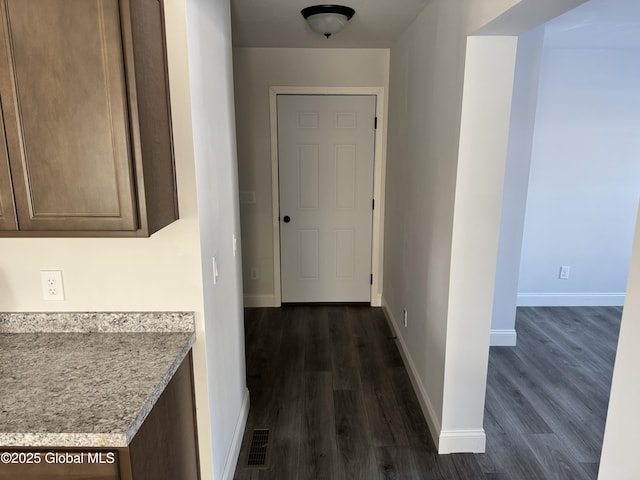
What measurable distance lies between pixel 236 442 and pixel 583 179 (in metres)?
3.79

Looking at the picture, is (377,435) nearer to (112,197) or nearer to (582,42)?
(112,197)

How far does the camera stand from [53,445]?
42.0 inches

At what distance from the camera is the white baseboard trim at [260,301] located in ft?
13.9

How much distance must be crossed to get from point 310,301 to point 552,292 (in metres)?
2.44

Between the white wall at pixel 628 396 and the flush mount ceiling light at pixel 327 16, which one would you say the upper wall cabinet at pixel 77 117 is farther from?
the flush mount ceiling light at pixel 327 16

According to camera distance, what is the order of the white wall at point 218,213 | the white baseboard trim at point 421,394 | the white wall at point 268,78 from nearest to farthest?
1. the white wall at point 218,213
2. the white baseboard trim at point 421,394
3. the white wall at point 268,78

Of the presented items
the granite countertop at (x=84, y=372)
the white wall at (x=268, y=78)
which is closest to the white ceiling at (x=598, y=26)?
the white wall at (x=268, y=78)

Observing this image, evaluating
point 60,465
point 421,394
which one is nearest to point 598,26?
point 421,394

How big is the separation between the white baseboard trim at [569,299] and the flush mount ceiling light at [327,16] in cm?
311

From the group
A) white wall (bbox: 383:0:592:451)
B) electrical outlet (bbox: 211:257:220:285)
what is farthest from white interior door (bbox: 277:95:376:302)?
electrical outlet (bbox: 211:257:220:285)

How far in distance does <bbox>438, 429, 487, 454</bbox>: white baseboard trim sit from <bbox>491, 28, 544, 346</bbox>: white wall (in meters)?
1.33

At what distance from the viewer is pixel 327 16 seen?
2.63 meters

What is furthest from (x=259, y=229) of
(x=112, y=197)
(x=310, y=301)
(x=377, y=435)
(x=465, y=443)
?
(x=112, y=197)

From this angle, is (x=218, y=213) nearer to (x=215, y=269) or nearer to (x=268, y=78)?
(x=215, y=269)
